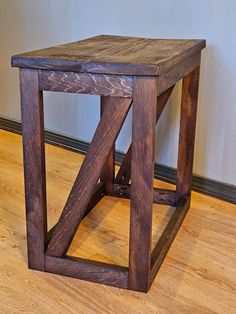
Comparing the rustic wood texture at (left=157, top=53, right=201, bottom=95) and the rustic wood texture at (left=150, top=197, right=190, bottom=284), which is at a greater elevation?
the rustic wood texture at (left=157, top=53, right=201, bottom=95)

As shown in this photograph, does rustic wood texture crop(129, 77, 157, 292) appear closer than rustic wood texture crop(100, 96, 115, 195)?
Yes

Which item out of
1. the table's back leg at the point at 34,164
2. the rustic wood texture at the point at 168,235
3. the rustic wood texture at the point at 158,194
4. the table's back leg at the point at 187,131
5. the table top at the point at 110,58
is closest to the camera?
the table top at the point at 110,58

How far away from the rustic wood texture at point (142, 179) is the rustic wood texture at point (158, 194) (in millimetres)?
585

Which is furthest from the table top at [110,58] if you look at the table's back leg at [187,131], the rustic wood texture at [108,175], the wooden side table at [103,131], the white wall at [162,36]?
the rustic wood texture at [108,175]

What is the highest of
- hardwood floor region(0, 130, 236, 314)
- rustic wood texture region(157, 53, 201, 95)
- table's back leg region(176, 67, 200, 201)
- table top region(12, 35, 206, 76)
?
table top region(12, 35, 206, 76)

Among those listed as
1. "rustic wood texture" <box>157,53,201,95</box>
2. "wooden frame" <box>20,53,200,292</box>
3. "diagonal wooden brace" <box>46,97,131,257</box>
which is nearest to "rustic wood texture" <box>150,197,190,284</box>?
"wooden frame" <box>20,53,200,292</box>

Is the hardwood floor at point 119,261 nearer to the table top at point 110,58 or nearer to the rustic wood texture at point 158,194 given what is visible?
the rustic wood texture at point 158,194

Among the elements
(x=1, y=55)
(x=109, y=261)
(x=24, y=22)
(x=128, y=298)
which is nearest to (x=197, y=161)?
(x=109, y=261)

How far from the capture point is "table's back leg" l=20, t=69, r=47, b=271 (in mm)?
1214

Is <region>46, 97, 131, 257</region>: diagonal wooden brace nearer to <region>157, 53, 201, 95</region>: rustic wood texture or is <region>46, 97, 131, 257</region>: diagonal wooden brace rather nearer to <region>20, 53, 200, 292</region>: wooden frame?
<region>20, 53, 200, 292</region>: wooden frame

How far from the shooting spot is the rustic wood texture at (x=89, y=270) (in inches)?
51.2

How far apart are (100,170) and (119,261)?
1.13ft

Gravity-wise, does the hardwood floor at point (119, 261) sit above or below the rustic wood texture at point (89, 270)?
below

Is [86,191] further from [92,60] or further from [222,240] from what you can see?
[222,240]
